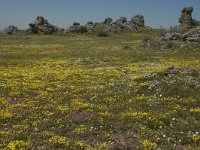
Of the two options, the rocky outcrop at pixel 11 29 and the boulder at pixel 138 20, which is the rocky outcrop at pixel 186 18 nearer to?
the boulder at pixel 138 20

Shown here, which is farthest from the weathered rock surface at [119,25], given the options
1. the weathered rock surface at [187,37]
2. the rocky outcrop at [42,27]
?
the weathered rock surface at [187,37]

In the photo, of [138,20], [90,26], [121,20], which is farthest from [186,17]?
[90,26]

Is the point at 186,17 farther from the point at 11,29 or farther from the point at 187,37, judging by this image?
the point at 11,29

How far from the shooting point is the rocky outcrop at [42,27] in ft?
415

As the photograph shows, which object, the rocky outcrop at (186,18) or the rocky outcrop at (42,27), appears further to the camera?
the rocky outcrop at (42,27)

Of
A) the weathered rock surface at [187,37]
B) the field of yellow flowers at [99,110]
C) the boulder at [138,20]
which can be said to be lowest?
the field of yellow flowers at [99,110]

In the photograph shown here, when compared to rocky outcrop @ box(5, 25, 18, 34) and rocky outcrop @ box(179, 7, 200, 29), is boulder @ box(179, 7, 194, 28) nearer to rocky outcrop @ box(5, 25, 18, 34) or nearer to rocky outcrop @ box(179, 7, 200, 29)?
rocky outcrop @ box(179, 7, 200, 29)

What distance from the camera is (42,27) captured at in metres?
127

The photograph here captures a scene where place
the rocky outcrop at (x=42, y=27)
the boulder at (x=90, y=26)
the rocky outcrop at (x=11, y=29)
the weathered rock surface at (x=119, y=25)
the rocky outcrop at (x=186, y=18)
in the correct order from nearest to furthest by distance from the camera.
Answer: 1. the rocky outcrop at (x=186, y=18)
2. the rocky outcrop at (x=42, y=27)
3. the rocky outcrop at (x=11, y=29)
4. the boulder at (x=90, y=26)
5. the weathered rock surface at (x=119, y=25)

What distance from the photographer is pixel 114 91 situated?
30812 millimetres

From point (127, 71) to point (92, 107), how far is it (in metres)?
19.1

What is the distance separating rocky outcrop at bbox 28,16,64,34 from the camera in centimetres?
12644

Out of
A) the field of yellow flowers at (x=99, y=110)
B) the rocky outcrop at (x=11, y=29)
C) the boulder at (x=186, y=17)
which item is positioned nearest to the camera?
the field of yellow flowers at (x=99, y=110)

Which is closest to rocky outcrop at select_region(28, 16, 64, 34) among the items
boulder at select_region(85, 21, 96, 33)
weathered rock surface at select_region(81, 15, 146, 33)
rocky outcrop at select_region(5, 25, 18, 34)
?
rocky outcrop at select_region(5, 25, 18, 34)
